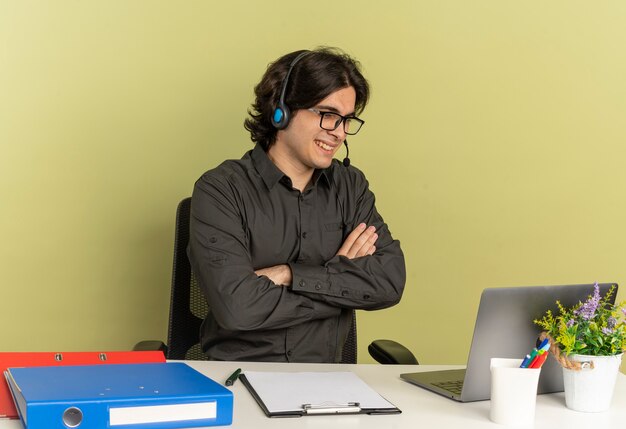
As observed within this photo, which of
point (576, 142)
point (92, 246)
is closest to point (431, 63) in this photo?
point (576, 142)

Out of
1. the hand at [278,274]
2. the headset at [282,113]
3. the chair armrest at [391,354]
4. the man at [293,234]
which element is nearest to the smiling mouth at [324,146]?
the man at [293,234]

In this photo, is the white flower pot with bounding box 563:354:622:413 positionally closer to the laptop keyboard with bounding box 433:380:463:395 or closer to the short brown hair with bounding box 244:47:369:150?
the laptop keyboard with bounding box 433:380:463:395

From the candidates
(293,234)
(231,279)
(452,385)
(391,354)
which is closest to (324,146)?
(293,234)

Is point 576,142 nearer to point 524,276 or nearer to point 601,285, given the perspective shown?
point 524,276

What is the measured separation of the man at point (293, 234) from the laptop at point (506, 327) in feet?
1.90

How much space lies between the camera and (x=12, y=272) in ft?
9.14

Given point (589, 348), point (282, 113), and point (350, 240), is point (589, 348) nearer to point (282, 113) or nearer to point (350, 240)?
point (350, 240)

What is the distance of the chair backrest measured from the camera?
2.37 m

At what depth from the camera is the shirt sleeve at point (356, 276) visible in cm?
222

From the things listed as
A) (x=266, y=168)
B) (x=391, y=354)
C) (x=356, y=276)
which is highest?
(x=266, y=168)

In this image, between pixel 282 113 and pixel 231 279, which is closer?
pixel 231 279

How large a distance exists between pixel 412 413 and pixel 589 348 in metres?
0.39

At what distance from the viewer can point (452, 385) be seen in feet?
5.88

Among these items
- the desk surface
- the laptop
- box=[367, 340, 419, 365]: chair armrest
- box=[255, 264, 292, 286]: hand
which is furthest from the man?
the laptop
